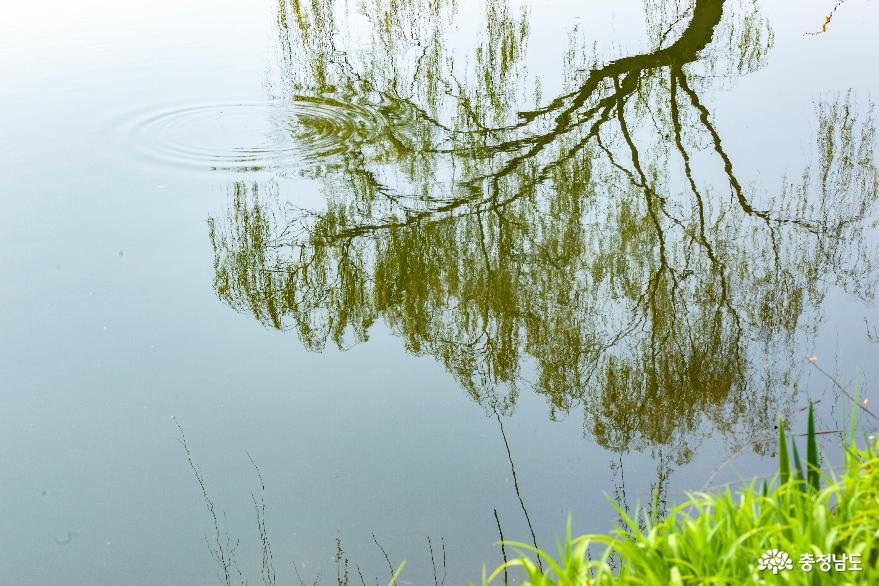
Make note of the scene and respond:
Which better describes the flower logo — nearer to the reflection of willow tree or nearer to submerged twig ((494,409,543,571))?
submerged twig ((494,409,543,571))

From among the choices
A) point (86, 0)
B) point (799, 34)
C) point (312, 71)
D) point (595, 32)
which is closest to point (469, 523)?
point (312, 71)

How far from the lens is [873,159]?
5320mm

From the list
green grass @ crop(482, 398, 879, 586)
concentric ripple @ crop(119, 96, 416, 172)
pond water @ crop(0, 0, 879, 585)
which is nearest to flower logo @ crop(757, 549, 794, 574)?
green grass @ crop(482, 398, 879, 586)

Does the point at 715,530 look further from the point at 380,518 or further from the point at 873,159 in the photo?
the point at 873,159

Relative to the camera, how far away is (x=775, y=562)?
1.88 metres

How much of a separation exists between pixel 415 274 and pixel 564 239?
78 cm

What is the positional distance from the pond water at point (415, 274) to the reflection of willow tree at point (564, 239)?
0.7 inches

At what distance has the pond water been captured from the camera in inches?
126

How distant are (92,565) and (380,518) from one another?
0.92 m

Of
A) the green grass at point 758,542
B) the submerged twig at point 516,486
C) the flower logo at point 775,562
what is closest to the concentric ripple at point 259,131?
the submerged twig at point 516,486

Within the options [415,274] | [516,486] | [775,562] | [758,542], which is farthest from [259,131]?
[775,562]

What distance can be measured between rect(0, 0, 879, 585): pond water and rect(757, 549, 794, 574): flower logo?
2.25 ft

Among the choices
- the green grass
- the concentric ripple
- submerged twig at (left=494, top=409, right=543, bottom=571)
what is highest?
the concentric ripple

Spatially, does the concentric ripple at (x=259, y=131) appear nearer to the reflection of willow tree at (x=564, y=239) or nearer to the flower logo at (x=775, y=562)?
the reflection of willow tree at (x=564, y=239)
